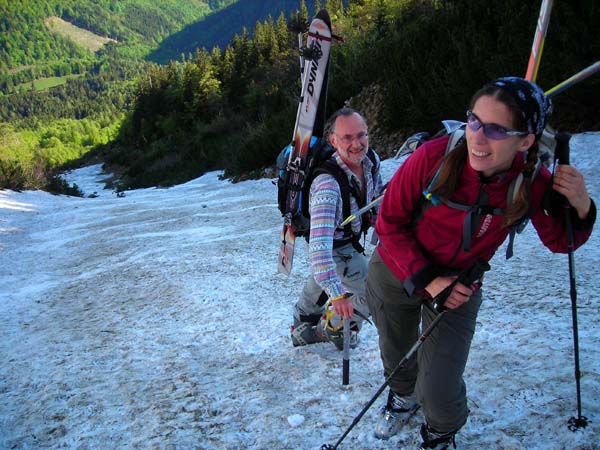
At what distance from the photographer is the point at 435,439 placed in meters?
2.36

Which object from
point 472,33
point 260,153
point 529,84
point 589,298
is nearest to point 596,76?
point 472,33

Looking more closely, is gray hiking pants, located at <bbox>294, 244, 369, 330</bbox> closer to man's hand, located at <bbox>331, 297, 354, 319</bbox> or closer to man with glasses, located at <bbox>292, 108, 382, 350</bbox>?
man with glasses, located at <bbox>292, 108, 382, 350</bbox>

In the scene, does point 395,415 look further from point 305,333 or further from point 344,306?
point 305,333

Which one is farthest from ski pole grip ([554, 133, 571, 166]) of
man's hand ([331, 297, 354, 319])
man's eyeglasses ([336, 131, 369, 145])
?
man's hand ([331, 297, 354, 319])

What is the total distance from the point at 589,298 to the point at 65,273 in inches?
288

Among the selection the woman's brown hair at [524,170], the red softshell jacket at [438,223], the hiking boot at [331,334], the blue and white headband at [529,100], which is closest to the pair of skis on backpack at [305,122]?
the hiking boot at [331,334]

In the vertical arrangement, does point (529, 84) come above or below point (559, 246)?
above

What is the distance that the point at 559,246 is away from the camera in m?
2.00

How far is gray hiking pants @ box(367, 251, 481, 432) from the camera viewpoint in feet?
6.90

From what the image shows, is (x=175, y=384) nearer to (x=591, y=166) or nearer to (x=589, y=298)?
(x=589, y=298)

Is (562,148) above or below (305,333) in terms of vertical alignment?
above

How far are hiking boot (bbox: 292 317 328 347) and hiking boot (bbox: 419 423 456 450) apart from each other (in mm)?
1384

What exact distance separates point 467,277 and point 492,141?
0.61 meters

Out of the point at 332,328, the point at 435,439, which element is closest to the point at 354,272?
the point at 332,328
